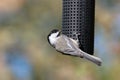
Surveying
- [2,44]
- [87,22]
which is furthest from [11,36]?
[87,22]

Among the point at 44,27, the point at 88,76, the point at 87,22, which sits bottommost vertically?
the point at 88,76

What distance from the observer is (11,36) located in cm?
884

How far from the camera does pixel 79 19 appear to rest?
632cm

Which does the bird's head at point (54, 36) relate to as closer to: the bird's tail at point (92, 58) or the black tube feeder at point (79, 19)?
the black tube feeder at point (79, 19)

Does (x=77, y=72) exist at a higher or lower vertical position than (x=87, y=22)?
lower

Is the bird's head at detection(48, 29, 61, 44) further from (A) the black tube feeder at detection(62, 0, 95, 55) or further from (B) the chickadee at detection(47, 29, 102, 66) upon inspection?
(A) the black tube feeder at detection(62, 0, 95, 55)

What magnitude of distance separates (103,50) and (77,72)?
0.40 meters

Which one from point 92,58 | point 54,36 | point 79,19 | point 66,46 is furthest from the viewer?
point 79,19

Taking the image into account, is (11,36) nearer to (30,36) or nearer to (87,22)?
(30,36)

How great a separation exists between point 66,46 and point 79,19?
1.11 feet

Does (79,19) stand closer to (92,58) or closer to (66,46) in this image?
(66,46)

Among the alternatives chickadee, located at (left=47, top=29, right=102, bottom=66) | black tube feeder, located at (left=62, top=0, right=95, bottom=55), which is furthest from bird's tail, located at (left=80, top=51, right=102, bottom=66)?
black tube feeder, located at (left=62, top=0, right=95, bottom=55)

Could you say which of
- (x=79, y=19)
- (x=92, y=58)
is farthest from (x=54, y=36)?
(x=92, y=58)

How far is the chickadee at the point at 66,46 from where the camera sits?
598cm
